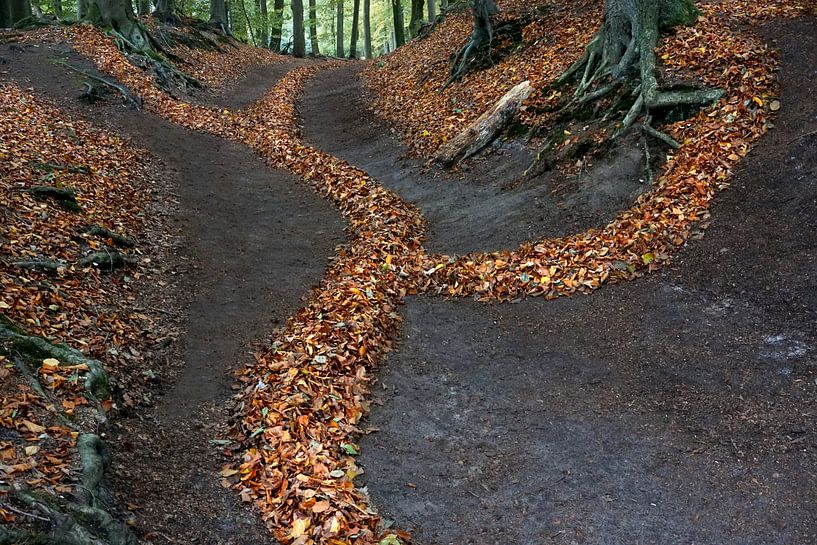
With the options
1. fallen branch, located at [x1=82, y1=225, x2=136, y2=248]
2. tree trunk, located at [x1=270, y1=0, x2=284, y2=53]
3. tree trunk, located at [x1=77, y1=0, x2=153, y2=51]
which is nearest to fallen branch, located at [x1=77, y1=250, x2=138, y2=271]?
fallen branch, located at [x1=82, y1=225, x2=136, y2=248]

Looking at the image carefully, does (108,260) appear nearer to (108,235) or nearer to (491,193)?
(108,235)

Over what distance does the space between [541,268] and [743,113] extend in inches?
135

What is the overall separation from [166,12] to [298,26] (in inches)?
300

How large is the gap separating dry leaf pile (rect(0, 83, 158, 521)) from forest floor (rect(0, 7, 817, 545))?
50cm

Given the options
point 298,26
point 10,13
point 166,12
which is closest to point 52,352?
point 10,13

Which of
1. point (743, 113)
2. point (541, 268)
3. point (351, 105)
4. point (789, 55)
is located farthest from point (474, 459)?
point (351, 105)

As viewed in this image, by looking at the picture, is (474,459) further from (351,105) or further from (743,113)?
(351,105)

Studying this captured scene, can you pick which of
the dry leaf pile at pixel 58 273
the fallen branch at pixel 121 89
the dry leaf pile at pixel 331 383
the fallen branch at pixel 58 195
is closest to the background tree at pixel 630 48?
the dry leaf pile at pixel 331 383

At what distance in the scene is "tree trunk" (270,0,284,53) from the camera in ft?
108

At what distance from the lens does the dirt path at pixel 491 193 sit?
8.57 meters

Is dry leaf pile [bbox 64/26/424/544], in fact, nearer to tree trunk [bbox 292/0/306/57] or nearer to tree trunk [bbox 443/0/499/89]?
tree trunk [bbox 443/0/499/89]

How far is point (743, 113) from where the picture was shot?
8078 millimetres

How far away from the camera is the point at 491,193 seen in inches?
410

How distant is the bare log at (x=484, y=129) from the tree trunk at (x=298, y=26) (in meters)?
20.8
